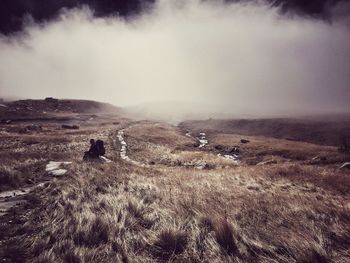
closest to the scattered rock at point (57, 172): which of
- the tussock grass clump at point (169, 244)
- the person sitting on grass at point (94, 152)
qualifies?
the person sitting on grass at point (94, 152)

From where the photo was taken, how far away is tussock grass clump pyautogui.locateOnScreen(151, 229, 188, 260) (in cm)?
565

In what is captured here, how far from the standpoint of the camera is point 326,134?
260 ft

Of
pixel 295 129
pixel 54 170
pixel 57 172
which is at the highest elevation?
pixel 57 172

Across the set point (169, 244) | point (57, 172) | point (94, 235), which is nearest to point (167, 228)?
point (169, 244)

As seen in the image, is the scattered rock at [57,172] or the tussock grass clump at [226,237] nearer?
the tussock grass clump at [226,237]

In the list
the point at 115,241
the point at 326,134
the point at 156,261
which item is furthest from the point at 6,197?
the point at 326,134

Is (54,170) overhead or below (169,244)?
below

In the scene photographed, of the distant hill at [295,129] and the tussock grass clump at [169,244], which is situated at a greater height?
the tussock grass clump at [169,244]

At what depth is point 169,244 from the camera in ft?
19.3

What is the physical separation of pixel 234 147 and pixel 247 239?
48997mm

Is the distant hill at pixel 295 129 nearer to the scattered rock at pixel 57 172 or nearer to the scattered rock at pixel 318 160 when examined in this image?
the scattered rock at pixel 318 160

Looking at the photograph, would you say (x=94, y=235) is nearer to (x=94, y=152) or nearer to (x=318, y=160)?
(x=94, y=152)

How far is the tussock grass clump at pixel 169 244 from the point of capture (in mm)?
5652

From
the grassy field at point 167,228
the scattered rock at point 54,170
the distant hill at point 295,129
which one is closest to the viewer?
the grassy field at point 167,228
